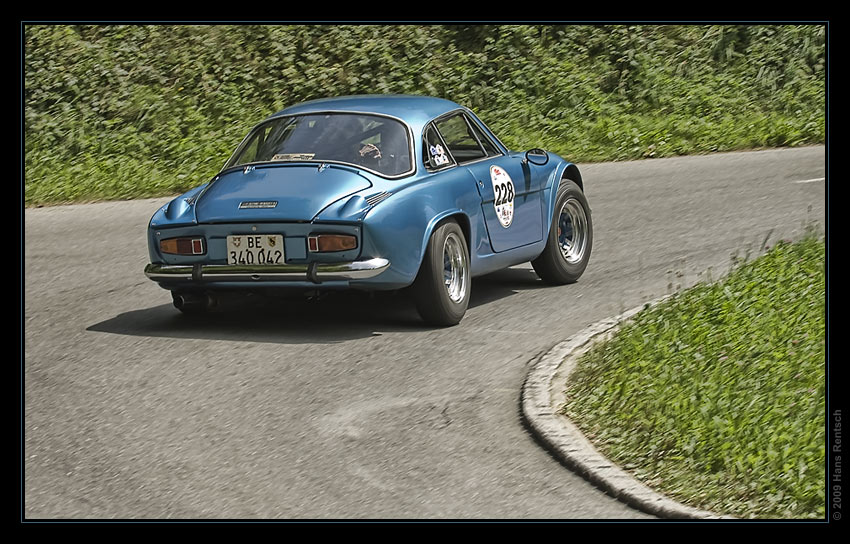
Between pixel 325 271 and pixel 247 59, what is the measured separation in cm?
1309

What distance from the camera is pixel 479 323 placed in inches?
349

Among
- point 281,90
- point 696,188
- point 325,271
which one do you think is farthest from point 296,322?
point 281,90

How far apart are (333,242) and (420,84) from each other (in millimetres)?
12816

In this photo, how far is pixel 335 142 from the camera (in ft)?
29.1

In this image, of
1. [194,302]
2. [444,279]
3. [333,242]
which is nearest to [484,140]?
[444,279]

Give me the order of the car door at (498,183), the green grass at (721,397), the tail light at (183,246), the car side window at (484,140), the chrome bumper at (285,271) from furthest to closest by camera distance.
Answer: the car side window at (484,140), the car door at (498,183), the tail light at (183,246), the chrome bumper at (285,271), the green grass at (721,397)

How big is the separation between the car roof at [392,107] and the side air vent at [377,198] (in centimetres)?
88

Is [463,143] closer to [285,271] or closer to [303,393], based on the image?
[285,271]

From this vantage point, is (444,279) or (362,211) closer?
A: (362,211)

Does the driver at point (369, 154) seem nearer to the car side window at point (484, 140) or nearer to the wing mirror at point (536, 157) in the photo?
the car side window at point (484, 140)

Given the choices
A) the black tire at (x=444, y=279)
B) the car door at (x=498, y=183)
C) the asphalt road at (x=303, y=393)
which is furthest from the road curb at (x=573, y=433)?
the car door at (x=498, y=183)

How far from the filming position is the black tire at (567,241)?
10.0 metres

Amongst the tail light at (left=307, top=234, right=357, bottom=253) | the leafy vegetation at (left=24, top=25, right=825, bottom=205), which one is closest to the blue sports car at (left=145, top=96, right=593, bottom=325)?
the tail light at (left=307, top=234, right=357, bottom=253)

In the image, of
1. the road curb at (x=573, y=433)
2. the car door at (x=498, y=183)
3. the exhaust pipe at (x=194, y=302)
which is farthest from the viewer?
the car door at (x=498, y=183)
